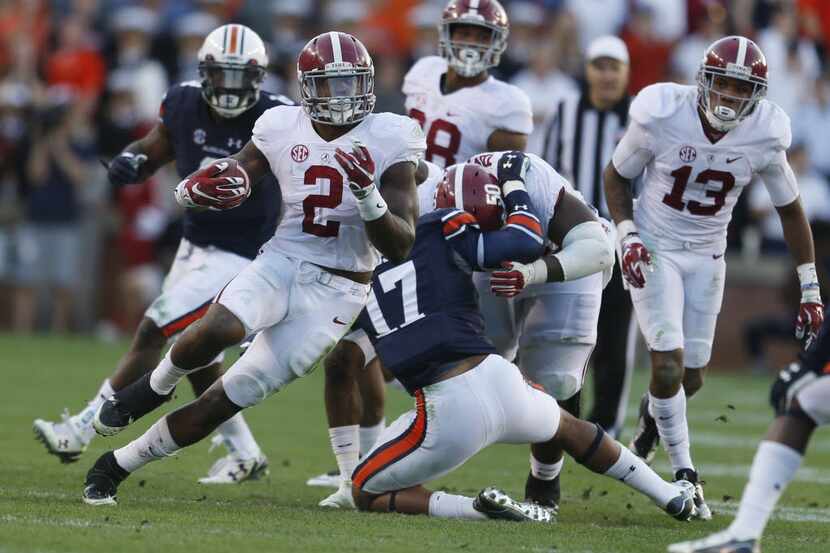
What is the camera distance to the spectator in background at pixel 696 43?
41.4 feet

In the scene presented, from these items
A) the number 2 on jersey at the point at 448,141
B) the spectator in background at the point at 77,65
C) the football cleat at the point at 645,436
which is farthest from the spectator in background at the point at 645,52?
the football cleat at the point at 645,436

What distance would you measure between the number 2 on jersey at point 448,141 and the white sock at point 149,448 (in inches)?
82.5

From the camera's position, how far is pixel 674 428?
239 inches

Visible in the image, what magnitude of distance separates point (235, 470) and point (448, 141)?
1.70m

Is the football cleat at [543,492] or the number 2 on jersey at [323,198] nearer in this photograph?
the number 2 on jersey at [323,198]

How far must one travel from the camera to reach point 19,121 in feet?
43.4

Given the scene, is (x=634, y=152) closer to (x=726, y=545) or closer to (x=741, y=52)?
(x=741, y=52)

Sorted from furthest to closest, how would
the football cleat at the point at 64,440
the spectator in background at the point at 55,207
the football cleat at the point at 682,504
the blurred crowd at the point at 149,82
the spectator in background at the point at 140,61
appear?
the spectator in background at the point at 55,207
the spectator in background at the point at 140,61
the blurred crowd at the point at 149,82
the football cleat at the point at 64,440
the football cleat at the point at 682,504

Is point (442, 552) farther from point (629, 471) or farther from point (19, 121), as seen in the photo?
point (19, 121)

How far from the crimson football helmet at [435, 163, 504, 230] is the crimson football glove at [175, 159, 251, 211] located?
71 centimetres

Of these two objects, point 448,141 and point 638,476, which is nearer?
point 638,476

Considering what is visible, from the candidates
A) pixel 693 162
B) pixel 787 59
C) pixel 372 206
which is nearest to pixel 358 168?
pixel 372 206

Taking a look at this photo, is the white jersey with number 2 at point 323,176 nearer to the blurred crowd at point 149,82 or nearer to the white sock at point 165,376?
the white sock at point 165,376

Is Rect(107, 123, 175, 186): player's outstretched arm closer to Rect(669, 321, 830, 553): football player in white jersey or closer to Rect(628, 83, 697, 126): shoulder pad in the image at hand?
Rect(628, 83, 697, 126): shoulder pad
